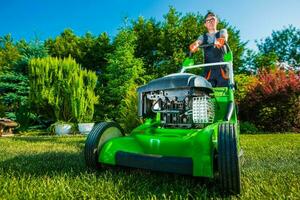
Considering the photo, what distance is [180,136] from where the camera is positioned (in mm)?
2814

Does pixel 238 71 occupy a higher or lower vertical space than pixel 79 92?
higher

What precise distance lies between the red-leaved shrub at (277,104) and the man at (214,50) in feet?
30.8

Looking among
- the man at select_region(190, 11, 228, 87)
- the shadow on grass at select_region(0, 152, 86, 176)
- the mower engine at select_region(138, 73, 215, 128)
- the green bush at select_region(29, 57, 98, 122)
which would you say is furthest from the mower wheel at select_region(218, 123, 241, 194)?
the green bush at select_region(29, 57, 98, 122)

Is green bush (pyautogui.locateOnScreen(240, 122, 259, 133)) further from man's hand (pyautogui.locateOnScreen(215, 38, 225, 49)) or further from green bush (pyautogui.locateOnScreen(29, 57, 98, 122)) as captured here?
man's hand (pyautogui.locateOnScreen(215, 38, 225, 49))

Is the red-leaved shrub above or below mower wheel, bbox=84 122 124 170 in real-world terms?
above

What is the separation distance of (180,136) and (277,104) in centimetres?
1122

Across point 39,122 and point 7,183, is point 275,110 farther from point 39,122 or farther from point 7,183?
point 7,183

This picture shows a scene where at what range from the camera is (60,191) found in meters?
2.39

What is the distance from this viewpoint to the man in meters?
4.03

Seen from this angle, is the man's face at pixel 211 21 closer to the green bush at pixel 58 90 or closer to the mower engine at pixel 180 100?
the mower engine at pixel 180 100

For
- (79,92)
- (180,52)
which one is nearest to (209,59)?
(79,92)

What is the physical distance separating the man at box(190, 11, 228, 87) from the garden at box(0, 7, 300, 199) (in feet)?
1.64

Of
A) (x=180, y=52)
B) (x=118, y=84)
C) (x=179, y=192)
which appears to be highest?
(x=180, y=52)

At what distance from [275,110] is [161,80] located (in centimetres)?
1106
